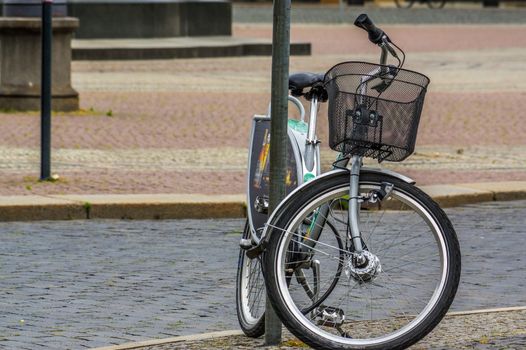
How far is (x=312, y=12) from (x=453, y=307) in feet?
114

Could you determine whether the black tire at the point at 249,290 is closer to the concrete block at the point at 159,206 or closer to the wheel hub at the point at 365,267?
the wheel hub at the point at 365,267

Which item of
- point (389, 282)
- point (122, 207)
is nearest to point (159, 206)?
point (122, 207)

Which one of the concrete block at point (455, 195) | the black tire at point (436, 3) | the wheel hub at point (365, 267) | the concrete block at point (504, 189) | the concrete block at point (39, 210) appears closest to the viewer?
the wheel hub at point (365, 267)

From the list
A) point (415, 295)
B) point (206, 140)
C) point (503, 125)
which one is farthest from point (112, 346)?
point (503, 125)

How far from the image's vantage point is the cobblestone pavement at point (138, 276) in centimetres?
616

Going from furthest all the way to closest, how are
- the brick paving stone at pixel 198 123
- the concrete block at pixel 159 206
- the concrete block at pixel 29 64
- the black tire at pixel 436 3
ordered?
the black tire at pixel 436 3
the concrete block at pixel 29 64
the brick paving stone at pixel 198 123
the concrete block at pixel 159 206

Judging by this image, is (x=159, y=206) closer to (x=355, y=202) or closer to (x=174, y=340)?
(x=174, y=340)

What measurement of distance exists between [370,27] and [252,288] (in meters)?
1.25

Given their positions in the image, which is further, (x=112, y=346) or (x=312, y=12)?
(x=312, y=12)

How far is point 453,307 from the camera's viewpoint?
658cm

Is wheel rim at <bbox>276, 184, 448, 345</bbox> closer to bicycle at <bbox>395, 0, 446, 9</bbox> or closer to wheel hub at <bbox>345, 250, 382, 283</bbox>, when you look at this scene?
wheel hub at <bbox>345, 250, 382, 283</bbox>

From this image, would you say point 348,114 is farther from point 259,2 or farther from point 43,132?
point 259,2

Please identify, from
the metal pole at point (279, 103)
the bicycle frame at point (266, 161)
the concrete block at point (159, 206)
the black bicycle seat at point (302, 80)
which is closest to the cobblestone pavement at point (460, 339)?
the metal pole at point (279, 103)

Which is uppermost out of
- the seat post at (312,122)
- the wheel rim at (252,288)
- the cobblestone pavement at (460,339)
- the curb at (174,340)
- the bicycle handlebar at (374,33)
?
the bicycle handlebar at (374,33)
